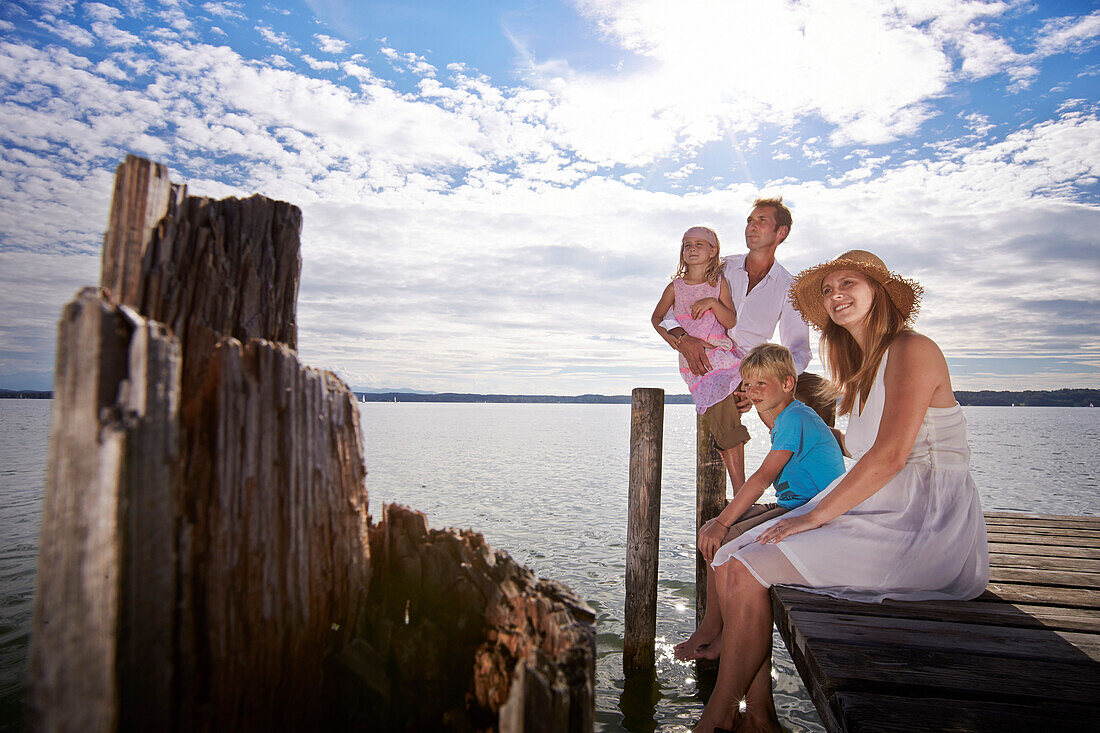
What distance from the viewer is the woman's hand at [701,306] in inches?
206

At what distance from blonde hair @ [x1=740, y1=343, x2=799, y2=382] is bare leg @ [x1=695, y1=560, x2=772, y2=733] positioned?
5.41 feet

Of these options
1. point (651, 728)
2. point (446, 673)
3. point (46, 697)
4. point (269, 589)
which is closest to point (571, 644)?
point (446, 673)

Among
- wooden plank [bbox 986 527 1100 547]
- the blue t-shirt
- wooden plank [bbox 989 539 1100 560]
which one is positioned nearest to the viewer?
the blue t-shirt

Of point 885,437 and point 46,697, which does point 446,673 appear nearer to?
point 46,697

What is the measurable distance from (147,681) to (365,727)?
73cm

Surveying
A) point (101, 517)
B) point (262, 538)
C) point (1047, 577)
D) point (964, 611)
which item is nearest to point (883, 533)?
point (964, 611)

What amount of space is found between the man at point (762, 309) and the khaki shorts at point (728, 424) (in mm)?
75

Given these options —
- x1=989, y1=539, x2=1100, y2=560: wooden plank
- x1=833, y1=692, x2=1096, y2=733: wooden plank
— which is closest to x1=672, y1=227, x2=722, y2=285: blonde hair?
x1=989, y1=539, x2=1100, y2=560: wooden plank

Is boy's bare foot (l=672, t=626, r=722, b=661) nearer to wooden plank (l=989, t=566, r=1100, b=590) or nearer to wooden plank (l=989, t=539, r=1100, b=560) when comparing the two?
wooden plank (l=989, t=566, r=1100, b=590)

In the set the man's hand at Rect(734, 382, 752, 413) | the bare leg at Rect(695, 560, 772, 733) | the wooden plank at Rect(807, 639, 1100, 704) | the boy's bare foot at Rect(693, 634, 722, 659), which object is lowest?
the boy's bare foot at Rect(693, 634, 722, 659)

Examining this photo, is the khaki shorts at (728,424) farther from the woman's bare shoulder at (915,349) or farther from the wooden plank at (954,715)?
the wooden plank at (954,715)

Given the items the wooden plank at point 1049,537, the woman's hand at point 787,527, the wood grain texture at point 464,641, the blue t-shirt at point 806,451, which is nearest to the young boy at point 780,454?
the blue t-shirt at point 806,451

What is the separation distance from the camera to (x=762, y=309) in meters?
5.14

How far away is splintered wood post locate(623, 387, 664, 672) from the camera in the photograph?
5324 mm
